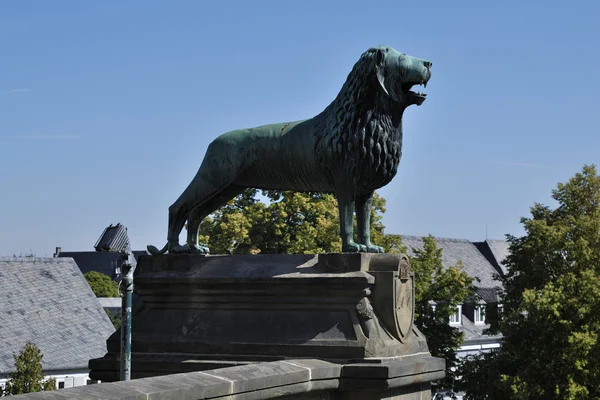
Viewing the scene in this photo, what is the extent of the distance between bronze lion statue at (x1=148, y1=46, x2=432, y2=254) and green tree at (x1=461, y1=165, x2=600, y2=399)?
84.3 feet

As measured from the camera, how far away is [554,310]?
35156 mm

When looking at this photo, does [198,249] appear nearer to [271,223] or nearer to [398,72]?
[398,72]

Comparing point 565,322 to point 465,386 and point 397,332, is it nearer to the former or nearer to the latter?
point 465,386

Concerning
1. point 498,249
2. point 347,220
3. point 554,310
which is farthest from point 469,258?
point 347,220

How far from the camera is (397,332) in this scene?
29.7ft

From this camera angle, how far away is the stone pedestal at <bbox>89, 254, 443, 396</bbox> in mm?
8836

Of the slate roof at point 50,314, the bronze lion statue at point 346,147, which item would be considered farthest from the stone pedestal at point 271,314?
the slate roof at point 50,314

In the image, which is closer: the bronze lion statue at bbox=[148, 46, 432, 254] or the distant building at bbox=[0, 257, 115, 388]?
the bronze lion statue at bbox=[148, 46, 432, 254]

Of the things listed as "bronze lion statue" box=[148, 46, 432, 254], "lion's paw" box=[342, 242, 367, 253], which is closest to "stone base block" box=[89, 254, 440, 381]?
"lion's paw" box=[342, 242, 367, 253]

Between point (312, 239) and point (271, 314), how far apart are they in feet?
100

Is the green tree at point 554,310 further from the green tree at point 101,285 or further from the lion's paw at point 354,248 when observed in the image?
the green tree at point 101,285

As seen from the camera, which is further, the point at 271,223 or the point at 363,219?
the point at 271,223

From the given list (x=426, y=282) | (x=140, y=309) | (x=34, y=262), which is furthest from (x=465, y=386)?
(x=140, y=309)

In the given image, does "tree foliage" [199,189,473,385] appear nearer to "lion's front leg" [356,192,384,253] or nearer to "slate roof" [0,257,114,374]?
"slate roof" [0,257,114,374]
